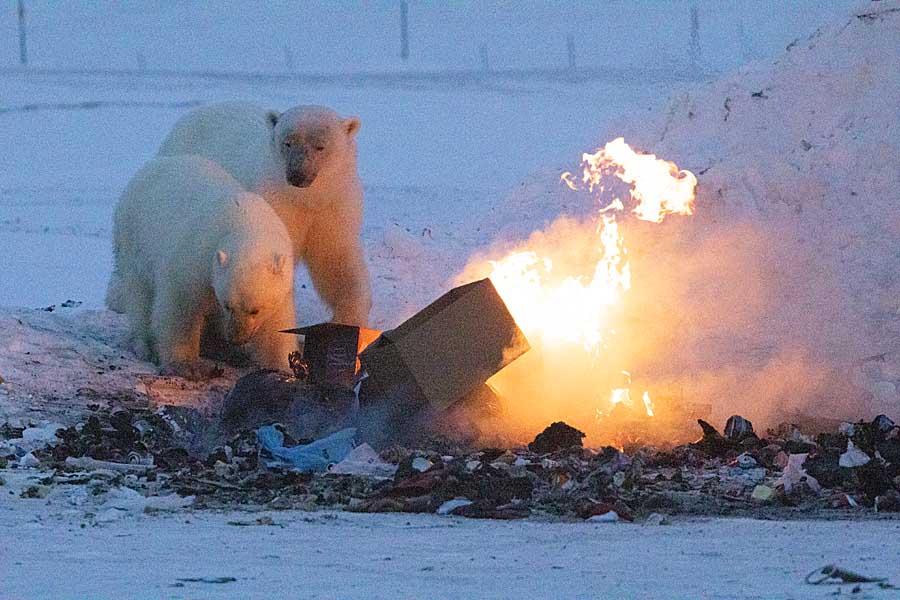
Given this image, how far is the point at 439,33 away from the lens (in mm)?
34844

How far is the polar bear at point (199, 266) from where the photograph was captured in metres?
7.57

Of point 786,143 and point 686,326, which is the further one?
point 786,143

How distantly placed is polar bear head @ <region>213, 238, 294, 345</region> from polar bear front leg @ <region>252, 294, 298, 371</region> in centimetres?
19

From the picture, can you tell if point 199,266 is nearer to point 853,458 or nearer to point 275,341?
point 275,341

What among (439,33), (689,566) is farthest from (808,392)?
(439,33)

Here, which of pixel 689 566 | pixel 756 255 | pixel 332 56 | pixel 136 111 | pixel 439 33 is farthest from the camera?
pixel 439 33

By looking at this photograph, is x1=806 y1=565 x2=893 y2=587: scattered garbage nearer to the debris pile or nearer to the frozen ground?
the frozen ground

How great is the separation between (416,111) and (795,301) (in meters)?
16.1

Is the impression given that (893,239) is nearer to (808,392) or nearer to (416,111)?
(808,392)

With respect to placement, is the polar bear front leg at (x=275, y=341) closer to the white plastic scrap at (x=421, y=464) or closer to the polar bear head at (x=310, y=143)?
the polar bear head at (x=310, y=143)

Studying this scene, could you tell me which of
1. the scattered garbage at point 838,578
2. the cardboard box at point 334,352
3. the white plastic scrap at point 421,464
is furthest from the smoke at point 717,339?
the scattered garbage at point 838,578

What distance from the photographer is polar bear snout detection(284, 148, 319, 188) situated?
26.3ft

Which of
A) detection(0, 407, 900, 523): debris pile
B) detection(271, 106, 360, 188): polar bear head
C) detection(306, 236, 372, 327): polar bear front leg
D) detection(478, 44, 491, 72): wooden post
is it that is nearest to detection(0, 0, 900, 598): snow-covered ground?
detection(0, 407, 900, 523): debris pile

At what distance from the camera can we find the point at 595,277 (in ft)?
25.1
